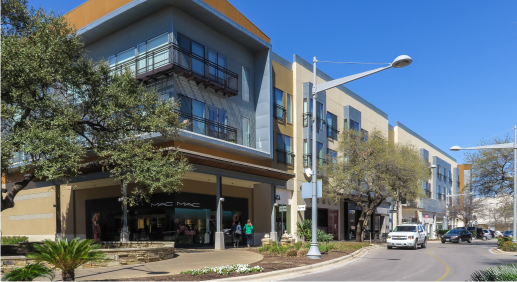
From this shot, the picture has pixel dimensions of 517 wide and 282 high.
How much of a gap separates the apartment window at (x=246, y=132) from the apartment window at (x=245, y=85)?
4.79 feet

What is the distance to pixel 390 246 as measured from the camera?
30406 mm

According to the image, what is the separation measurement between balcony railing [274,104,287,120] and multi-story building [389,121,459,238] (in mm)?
27325

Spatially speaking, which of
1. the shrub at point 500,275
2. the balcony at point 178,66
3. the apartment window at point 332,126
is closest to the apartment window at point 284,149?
the apartment window at point 332,126

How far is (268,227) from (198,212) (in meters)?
7.53

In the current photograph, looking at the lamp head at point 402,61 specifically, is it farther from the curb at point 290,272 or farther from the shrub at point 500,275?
the shrub at point 500,275

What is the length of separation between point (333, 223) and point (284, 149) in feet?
35.5

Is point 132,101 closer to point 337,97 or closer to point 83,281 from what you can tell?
point 83,281

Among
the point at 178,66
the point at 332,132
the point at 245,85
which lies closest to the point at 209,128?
the point at 178,66

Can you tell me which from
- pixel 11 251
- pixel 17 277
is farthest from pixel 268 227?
pixel 17 277

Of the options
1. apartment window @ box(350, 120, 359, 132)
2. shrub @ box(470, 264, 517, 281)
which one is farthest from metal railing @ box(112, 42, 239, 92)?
apartment window @ box(350, 120, 359, 132)

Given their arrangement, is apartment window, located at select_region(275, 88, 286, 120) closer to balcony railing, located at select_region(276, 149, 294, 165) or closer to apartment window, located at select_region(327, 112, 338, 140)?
balcony railing, located at select_region(276, 149, 294, 165)

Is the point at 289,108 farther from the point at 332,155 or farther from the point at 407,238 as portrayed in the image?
the point at 407,238

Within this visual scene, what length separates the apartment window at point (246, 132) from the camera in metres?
29.9

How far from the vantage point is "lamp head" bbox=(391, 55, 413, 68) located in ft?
50.8
